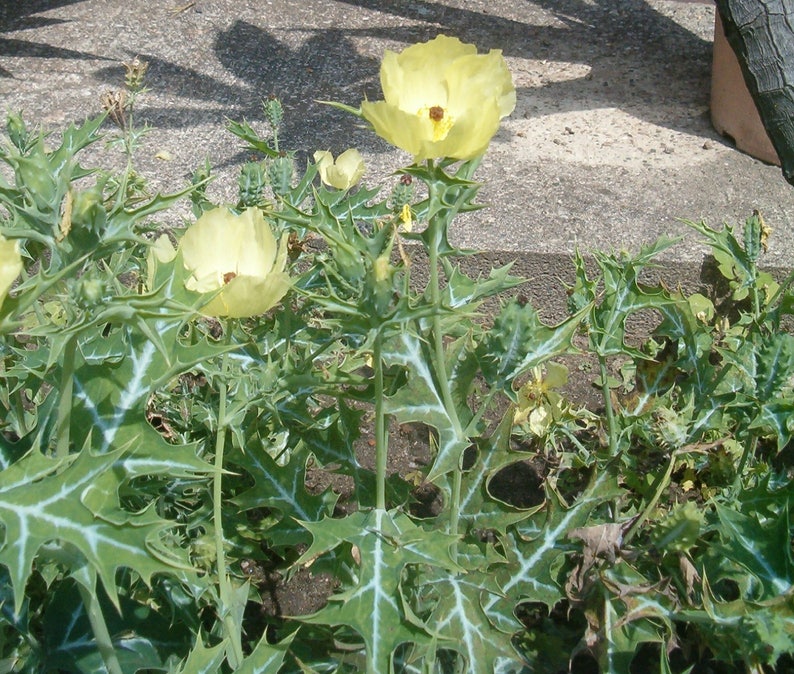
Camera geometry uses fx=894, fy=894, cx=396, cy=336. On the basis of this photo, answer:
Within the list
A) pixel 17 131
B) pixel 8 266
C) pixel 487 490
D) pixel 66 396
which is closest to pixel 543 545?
pixel 487 490

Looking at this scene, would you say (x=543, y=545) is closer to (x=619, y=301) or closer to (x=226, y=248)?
(x=619, y=301)

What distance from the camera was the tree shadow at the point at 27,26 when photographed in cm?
287

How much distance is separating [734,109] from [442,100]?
168cm

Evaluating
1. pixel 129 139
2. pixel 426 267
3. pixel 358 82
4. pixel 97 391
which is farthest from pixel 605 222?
pixel 97 391

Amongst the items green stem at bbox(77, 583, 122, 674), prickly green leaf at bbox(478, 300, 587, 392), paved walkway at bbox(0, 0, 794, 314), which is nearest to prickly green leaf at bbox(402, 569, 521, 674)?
prickly green leaf at bbox(478, 300, 587, 392)

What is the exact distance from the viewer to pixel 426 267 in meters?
2.17

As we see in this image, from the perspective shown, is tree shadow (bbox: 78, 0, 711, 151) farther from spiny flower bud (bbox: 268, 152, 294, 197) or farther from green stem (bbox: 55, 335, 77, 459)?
green stem (bbox: 55, 335, 77, 459)

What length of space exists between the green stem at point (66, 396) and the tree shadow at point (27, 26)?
229cm

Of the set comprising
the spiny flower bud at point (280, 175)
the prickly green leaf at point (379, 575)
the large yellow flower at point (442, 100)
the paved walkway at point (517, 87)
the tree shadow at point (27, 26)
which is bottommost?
the paved walkway at point (517, 87)

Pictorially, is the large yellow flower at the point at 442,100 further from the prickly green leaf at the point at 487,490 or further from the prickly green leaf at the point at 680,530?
the prickly green leaf at the point at 680,530

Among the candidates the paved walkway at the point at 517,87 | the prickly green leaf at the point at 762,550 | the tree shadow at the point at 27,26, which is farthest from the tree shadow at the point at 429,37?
the prickly green leaf at the point at 762,550

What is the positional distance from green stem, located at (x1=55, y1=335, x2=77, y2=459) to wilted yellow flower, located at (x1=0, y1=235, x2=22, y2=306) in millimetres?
93

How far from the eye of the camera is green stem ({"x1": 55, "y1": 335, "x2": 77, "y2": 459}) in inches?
32.0

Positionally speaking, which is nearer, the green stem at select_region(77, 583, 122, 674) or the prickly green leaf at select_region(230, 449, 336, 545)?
the green stem at select_region(77, 583, 122, 674)
